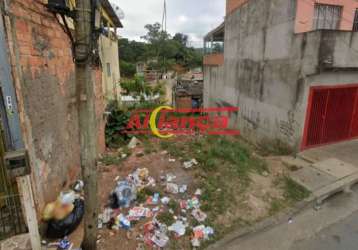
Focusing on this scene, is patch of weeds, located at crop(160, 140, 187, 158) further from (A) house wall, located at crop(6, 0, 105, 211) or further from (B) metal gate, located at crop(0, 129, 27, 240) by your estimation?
(B) metal gate, located at crop(0, 129, 27, 240)

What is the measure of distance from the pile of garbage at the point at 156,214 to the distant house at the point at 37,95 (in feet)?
3.39

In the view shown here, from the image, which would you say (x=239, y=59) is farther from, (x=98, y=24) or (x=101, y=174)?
(x=98, y=24)

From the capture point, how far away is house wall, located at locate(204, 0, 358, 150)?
5629 mm

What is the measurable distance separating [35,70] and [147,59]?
1568 inches

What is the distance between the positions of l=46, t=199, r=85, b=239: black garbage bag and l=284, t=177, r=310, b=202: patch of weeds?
385 centimetres

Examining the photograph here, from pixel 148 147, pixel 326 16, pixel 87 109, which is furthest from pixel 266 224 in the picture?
pixel 326 16

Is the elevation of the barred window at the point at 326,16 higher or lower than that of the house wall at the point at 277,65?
higher

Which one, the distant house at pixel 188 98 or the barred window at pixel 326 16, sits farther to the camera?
the distant house at pixel 188 98

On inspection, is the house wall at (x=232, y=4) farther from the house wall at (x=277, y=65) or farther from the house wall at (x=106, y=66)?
the house wall at (x=106, y=66)

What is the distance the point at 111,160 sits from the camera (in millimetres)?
5707

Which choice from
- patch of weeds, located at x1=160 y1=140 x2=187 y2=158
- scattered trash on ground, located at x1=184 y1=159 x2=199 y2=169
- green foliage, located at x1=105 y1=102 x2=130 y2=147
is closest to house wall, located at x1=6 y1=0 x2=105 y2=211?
scattered trash on ground, located at x1=184 y1=159 x2=199 y2=169

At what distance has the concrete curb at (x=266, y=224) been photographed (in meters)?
3.17

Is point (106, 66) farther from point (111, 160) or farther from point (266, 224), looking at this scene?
point (266, 224)

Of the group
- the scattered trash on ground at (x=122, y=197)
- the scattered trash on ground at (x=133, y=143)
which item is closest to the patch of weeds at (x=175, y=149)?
the scattered trash on ground at (x=133, y=143)
